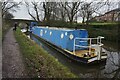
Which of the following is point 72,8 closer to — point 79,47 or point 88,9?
point 88,9

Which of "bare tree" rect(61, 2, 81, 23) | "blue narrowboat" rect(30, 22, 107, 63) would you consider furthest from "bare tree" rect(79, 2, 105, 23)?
"blue narrowboat" rect(30, 22, 107, 63)

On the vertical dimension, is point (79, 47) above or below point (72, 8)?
below

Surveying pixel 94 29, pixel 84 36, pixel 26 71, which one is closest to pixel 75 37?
pixel 84 36

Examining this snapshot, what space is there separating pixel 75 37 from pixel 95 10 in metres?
16.6

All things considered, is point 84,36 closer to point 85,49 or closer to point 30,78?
point 85,49

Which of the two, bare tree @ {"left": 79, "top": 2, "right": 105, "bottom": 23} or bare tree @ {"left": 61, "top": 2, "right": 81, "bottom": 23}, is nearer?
bare tree @ {"left": 79, "top": 2, "right": 105, "bottom": 23}

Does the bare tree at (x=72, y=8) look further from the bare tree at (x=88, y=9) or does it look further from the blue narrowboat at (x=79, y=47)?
the blue narrowboat at (x=79, y=47)

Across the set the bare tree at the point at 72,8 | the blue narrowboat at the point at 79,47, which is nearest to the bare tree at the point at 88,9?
the bare tree at the point at 72,8

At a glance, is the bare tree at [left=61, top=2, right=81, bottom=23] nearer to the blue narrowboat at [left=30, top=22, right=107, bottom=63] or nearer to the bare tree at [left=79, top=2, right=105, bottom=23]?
the bare tree at [left=79, top=2, right=105, bottom=23]

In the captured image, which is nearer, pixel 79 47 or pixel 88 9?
pixel 79 47

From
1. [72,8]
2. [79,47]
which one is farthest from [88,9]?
[79,47]

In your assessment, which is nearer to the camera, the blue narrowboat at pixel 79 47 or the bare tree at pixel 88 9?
the blue narrowboat at pixel 79 47

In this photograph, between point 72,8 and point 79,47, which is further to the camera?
point 72,8

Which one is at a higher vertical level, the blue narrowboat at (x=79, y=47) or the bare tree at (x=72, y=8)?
the bare tree at (x=72, y=8)
